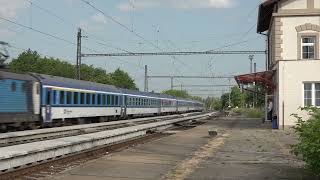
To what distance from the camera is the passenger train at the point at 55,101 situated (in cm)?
2442

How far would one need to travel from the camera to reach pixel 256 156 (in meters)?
17.1

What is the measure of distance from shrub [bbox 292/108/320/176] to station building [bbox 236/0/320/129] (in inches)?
768

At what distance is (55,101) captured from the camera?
29.7 m

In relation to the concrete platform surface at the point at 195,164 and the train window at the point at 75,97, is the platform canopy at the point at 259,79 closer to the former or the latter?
the train window at the point at 75,97

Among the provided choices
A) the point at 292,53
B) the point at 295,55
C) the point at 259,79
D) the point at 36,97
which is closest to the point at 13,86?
the point at 36,97

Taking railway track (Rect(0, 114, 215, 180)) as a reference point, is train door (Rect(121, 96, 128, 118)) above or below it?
above

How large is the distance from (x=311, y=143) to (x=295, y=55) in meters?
22.4

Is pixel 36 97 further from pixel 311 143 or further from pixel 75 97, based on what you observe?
pixel 311 143

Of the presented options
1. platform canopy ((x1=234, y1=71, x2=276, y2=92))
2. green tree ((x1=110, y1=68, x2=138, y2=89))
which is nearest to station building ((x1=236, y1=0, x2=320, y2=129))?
platform canopy ((x1=234, y1=71, x2=276, y2=92))

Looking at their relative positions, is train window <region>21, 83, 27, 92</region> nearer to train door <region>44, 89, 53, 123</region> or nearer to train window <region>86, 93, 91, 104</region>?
train door <region>44, 89, 53, 123</region>

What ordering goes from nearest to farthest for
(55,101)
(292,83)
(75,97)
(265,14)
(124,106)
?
(55,101) < (292,83) < (75,97) < (265,14) < (124,106)

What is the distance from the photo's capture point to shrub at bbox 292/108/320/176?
34.3 ft

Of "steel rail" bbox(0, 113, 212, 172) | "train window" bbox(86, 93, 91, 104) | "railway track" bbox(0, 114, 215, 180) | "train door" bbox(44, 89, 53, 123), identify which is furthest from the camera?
"train window" bbox(86, 93, 91, 104)

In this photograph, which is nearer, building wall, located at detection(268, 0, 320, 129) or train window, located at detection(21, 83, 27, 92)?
train window, located at detection(21, 83, 27, 92)
